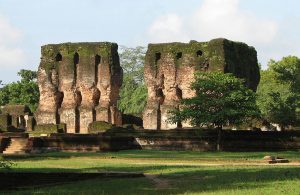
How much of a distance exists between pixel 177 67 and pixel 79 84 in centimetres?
810

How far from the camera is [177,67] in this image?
4809 cm

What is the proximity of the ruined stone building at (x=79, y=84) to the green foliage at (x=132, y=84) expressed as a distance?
60.3 ft

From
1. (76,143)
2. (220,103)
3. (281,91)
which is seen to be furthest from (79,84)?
(281,91)

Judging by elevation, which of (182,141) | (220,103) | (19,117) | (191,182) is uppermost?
(19,117)

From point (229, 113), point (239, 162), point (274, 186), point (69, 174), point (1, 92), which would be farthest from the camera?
point (1, 92)

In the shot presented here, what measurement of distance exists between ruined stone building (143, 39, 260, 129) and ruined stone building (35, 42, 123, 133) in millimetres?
2908

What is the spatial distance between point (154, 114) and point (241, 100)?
14.5 m

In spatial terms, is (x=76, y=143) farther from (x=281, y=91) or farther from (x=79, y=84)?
(x=281, y=91)

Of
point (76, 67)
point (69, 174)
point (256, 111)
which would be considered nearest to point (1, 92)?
point (76, 67)

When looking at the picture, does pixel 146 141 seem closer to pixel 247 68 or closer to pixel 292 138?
pixel 292 138

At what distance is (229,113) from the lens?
1321 inches

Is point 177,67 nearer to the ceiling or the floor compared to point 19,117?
nearer to the ceiling

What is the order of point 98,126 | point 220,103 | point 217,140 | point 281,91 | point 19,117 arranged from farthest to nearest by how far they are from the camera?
1. point 281,91
2. point 19,117
3. point 98,126
4. point 217,140
5. point 220,103

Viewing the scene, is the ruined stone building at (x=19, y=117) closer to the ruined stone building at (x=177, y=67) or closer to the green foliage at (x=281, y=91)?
the ruined stone building at (x=177, y=67)
